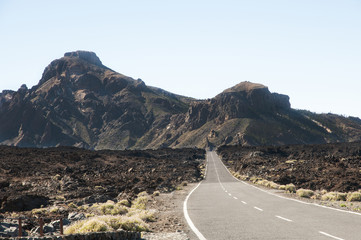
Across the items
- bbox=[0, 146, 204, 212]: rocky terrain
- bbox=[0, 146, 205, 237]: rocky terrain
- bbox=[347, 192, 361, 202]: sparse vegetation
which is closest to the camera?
bbox=[0, 146, 205, 237]: rocky terrain

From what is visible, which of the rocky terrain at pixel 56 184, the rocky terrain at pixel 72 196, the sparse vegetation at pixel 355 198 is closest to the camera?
the rocky terrain at pixel 72 196

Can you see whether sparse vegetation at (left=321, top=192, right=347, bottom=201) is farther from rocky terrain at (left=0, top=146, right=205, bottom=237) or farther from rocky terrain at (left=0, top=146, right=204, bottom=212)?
rocky terrain at (left=0, top=146, right=204, bottom=212)

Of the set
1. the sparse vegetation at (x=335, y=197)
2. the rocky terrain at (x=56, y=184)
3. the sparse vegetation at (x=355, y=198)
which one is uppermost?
the sparse vegetation at (x=355, y=198)

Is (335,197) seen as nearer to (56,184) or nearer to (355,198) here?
(355,198)

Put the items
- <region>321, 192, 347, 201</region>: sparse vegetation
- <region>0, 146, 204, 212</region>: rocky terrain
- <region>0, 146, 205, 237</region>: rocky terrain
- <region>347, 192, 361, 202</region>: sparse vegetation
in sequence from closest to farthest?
<region>0, 146, 205, 237</region>: rocky terrain → <region>347, 192, 361, 202</region>: sparse vegetation → <region>321, 192, 347, 201</region>: sparse vegetation → <region>0, 146, 204, 212</region>: rocky terrain

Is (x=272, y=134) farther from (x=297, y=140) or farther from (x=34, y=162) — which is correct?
(x=34, y=162)

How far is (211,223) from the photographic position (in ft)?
46.8

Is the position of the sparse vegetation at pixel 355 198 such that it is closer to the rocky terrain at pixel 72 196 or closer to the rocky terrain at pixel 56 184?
the rocky terrain at pixel 72 196

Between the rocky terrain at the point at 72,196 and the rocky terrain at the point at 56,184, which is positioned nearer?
the rocky terrain at the point at 72,196

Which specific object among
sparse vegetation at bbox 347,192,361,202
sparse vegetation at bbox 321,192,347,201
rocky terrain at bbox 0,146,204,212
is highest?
sparse vegetation at bbox 347,192,361,202

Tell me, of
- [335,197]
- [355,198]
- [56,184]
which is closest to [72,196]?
[56,184]

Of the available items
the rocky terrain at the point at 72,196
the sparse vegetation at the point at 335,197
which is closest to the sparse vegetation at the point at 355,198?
the sparse vegetation at the point at 335,197

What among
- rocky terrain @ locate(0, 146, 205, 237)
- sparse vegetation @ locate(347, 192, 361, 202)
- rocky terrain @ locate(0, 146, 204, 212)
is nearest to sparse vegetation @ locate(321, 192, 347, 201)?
sparse vegetation @ locate(347, 192, 361, 202)

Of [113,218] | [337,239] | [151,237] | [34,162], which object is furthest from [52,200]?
[34,162]
